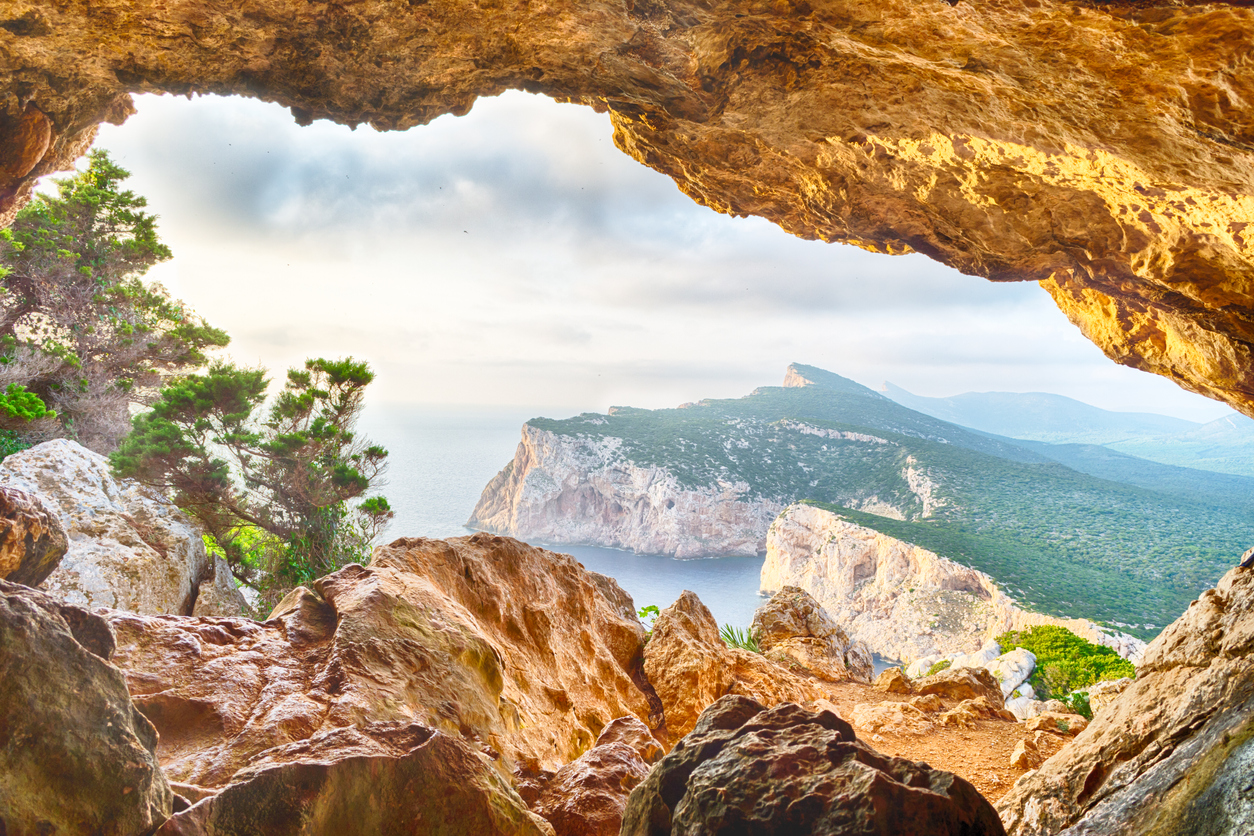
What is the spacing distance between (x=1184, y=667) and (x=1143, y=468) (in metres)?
73.7

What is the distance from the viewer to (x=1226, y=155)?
371cm

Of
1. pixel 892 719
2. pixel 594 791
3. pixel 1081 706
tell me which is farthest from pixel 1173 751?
pixel 1081 706

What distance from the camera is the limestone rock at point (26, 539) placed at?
15.3 ft

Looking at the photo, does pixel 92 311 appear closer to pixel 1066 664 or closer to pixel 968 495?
pixel 1066 664

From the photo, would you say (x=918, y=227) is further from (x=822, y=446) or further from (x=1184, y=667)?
(x=822, y=446)

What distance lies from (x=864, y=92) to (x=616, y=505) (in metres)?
50.8

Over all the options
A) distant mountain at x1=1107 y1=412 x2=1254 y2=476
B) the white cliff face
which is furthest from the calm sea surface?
distant mountain at x1=1107 y1=412 x2=1254 y2=476

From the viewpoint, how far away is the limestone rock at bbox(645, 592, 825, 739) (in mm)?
7886

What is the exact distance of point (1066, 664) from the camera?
16.5 metres

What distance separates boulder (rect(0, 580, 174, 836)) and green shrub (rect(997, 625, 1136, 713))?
62.8 ft

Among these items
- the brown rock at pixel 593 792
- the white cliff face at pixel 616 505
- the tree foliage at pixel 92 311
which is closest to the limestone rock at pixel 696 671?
the brown rock at pixel 593 792

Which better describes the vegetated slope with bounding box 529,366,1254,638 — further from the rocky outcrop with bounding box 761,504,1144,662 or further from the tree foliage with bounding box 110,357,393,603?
the tree foliage with bounding box 110,357,393,603

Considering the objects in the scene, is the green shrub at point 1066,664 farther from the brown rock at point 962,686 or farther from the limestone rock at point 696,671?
the limestone rock at point 696,671

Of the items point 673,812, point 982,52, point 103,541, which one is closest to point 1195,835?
point 673,812
